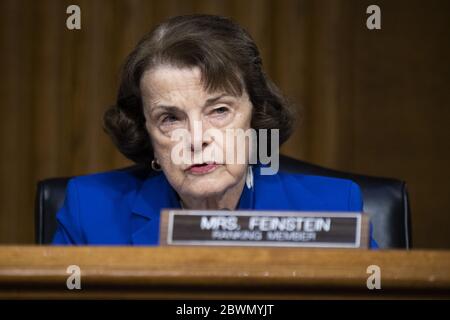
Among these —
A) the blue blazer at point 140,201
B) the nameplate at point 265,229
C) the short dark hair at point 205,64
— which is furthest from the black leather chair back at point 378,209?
the nameplate at point 265,229

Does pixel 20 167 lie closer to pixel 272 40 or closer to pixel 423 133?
pixel 272 40

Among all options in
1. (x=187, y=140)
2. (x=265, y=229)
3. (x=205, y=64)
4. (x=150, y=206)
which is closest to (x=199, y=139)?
(x=187, y=140)

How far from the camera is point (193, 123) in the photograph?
5.07ft

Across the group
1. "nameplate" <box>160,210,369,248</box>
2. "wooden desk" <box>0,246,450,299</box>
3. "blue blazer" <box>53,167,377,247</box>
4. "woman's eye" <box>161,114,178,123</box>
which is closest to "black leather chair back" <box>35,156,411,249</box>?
"blue blazer" <box>53,167,377,247</box>

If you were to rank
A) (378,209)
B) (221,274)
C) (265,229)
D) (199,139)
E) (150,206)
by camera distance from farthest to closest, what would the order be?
(378,209)
(150,206)
(199,139)
(265,229)
(221,274)

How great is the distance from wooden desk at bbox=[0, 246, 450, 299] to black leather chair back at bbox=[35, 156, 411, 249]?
834mm

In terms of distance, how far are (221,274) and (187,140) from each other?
60cm

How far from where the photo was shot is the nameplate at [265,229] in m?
1.09

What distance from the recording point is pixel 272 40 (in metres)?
2.83

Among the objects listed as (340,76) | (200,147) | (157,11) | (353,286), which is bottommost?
(353,286)

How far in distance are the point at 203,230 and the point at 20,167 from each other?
187cm

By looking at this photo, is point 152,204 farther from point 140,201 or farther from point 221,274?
point 221,274

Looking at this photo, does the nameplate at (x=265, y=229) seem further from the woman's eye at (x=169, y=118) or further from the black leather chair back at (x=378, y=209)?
the black leather chair back at (x=378, y=209)

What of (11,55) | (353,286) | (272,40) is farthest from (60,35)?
(353,286)
